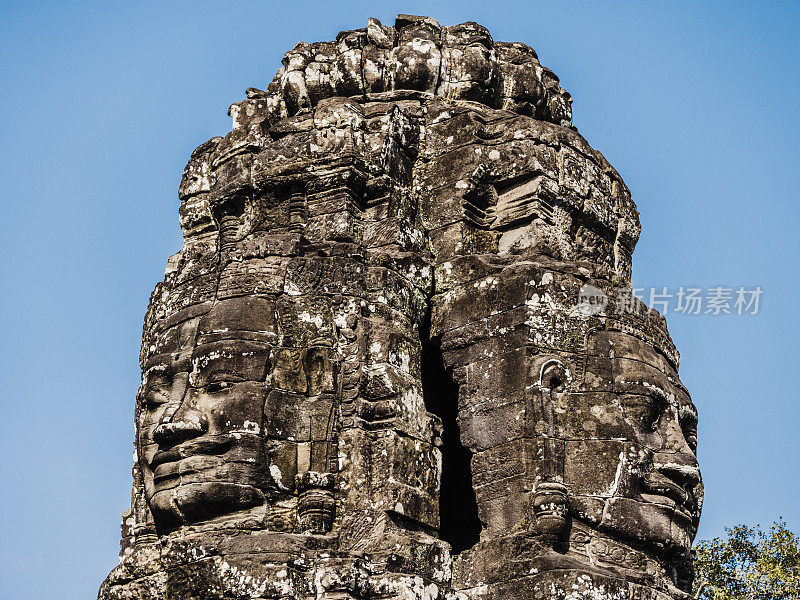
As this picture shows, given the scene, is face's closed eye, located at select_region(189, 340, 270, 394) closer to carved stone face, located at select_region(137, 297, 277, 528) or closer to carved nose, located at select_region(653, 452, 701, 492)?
carved stone face, located at select_region(137, 297, 277, 528)

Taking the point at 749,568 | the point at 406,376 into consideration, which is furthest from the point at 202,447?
the point at 749,568

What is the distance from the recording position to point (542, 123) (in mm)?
11945

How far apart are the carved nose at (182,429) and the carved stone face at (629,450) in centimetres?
308

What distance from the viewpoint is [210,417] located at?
9.72m

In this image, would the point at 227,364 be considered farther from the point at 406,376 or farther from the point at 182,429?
the point at 406,376

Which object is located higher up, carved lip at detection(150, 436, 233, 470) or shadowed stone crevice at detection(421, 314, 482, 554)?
shadowed stone crevice at detection(421, 314, 482, 554)

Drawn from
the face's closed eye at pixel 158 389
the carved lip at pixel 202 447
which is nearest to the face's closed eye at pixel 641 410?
the carved lip at pixel 202 447

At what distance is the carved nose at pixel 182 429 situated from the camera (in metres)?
9.63

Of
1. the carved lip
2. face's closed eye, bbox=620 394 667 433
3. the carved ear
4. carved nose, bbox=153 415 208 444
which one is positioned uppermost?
the carved ear

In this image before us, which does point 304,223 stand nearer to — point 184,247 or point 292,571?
point 184,247

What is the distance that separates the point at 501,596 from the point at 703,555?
12.1 meters

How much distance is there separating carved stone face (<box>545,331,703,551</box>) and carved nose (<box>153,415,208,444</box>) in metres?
3.08

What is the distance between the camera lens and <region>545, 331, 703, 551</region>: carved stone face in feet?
31.9

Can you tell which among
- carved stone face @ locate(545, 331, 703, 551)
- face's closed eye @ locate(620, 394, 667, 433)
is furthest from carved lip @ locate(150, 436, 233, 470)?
face's closed eye @ locate(620, 394, 667, 433)
